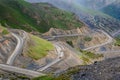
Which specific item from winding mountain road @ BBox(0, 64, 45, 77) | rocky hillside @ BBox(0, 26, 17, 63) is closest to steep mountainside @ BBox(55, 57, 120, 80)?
winding mountain road @ BBox(0, 64, 45, 77)

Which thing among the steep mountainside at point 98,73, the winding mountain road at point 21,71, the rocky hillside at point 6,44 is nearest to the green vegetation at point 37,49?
the rocky hillside at point 6,44

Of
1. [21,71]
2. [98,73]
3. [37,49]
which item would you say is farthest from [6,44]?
[98,73]

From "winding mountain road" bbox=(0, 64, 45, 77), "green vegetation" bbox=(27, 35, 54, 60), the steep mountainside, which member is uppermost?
"green vegetation" bbox=(27, 35, 54, 60)

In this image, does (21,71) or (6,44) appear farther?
(6,44)

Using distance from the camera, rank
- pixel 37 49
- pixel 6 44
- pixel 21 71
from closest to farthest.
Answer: pixel 21 71, pixel 6 44, pixel 37 49

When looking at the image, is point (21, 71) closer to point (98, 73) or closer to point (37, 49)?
point (37, 49)

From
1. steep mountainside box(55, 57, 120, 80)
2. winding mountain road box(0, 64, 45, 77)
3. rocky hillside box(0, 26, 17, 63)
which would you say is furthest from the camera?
Answer: rocky hillside box(0, 26, 17, 63)

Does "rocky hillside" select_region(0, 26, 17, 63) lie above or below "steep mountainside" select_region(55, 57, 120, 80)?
above

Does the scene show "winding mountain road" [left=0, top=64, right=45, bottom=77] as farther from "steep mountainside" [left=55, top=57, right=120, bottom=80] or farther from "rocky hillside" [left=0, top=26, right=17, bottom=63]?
"steep mountainside" [left=55, top=57, right=120, bottom=80]

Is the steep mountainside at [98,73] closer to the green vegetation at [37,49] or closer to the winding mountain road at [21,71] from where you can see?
the winding mountain road at [21,71]

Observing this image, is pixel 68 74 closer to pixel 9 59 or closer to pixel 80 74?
Answer: pixel 80 74

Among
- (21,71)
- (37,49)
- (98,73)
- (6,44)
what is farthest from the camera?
(37,49)
